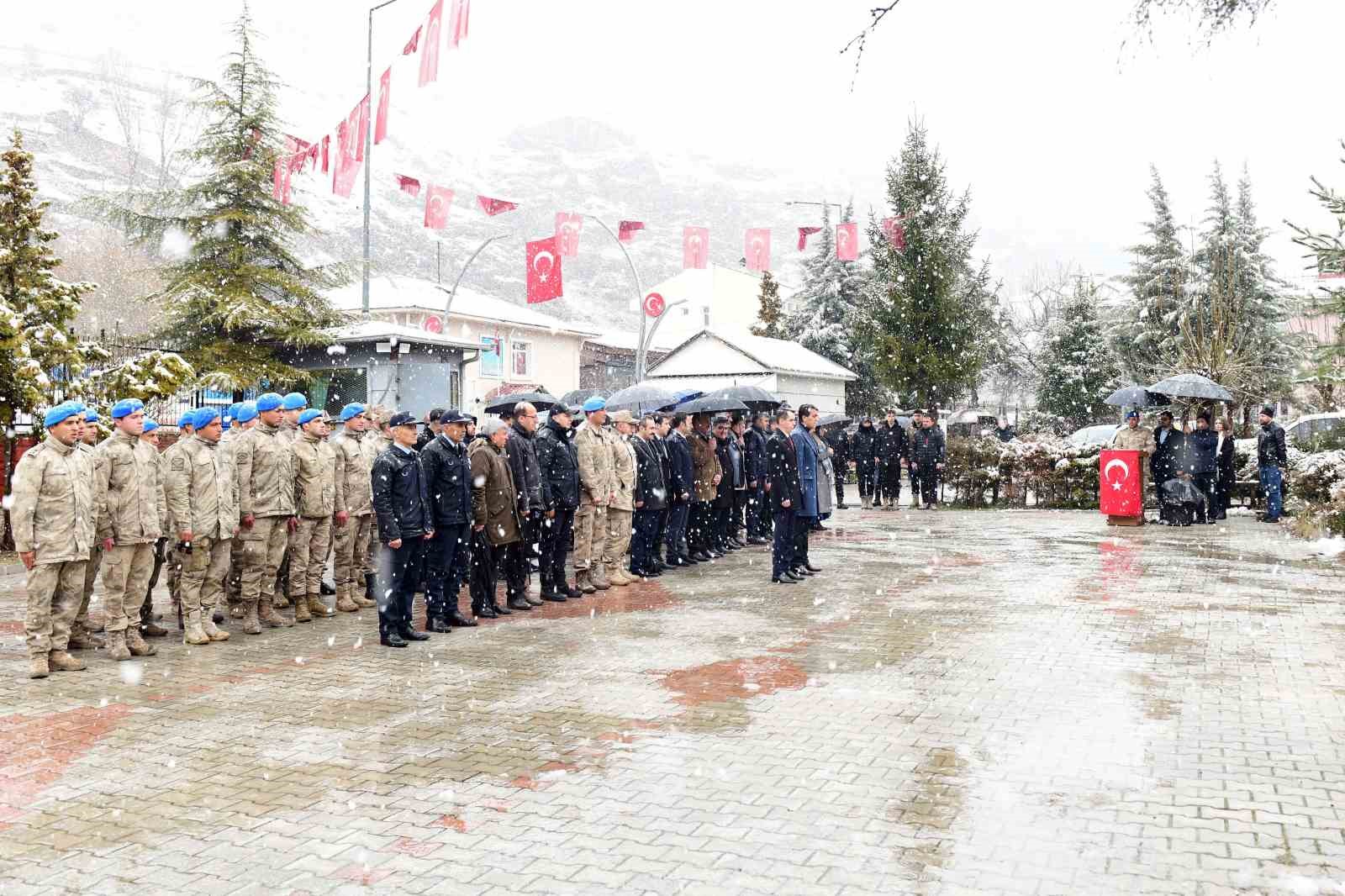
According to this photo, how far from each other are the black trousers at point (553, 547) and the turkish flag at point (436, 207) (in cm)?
1695

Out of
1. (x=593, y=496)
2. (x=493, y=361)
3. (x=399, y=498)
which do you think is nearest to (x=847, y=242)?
(x=493, y=361)

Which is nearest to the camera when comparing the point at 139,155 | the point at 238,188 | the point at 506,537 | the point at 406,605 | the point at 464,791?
the point at 464,791

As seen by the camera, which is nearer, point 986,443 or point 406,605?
point 406,605

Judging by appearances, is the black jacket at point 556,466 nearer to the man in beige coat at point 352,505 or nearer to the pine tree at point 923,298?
the man in beige coat at point 352,505

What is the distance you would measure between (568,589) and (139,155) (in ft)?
313

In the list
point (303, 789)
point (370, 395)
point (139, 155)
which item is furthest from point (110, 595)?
point (139, 155)

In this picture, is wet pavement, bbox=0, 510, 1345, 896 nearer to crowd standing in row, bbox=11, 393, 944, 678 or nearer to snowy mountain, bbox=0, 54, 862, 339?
crowd standing in row, bbox=11, 393, 944, 678

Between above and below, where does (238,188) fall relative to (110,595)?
above

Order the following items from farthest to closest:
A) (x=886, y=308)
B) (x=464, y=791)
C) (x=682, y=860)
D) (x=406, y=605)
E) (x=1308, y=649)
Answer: (x=886, y=308) < (x=406, y=605) < (x=1308, y=649) < (x=464, y=791) < (x=682, y=860)

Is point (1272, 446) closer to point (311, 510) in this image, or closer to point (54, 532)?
point (311, 510)

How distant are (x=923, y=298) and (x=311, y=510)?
1092 inches

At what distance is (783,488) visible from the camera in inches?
495

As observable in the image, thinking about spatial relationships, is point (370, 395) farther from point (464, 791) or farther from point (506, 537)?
point (464, 791)

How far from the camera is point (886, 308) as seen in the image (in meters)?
36.2
